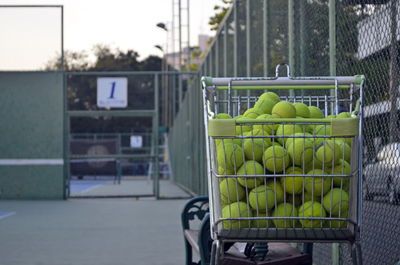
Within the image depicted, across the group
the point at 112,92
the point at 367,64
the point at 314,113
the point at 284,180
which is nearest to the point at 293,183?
the point at 284,180

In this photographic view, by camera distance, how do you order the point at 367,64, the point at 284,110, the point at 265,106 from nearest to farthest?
the point at 284,110, the point at 265,106, the point at 367,64

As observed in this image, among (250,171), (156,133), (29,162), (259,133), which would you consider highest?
(259,133)

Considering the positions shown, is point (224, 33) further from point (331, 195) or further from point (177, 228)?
point (331, 195)

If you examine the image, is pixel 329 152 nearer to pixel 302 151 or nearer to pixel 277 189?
pixel 302 151

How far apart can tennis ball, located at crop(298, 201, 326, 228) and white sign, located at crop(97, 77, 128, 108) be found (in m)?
15.2

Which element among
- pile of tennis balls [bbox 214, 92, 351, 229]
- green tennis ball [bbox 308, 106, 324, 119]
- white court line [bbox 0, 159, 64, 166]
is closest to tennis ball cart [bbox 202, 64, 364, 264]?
pile of tennis balls [bbox 214, 92, 351, 229]

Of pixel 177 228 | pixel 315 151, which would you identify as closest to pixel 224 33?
pixel 177 228

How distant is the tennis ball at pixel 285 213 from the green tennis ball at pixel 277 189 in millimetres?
24

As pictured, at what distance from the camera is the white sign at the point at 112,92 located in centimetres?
1802

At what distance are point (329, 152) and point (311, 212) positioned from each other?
232 mm

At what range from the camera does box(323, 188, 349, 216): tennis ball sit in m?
2.89

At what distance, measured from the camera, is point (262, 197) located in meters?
2.91

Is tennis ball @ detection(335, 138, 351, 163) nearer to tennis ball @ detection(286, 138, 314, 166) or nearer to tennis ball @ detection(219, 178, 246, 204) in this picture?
tennis ball @ detection(286, 138, 314, 166)

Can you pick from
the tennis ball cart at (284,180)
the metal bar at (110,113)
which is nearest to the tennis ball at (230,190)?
the tennis ball cart at (284,180)
